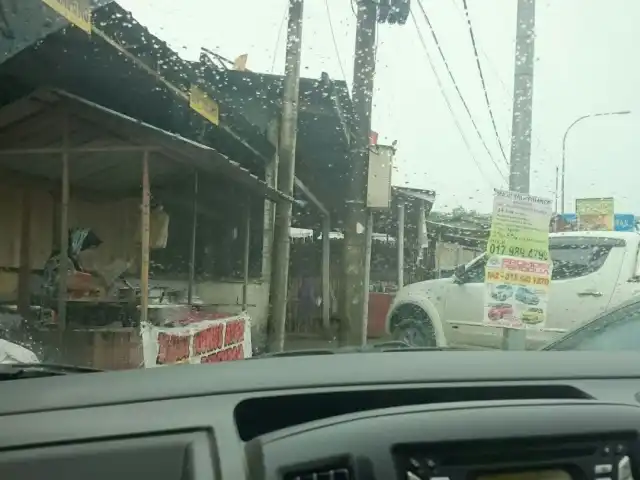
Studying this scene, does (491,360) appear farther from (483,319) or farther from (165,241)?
(165,241)

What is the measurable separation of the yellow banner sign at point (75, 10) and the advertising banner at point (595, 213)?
5.02m

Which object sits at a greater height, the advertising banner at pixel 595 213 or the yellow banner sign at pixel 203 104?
the yellow banner sign at pixel 203 104

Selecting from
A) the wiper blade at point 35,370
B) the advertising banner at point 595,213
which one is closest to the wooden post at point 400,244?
the advertising banner at point 595,213

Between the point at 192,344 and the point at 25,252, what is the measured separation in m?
4.00

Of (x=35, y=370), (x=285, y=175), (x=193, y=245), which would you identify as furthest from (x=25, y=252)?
(x=35, y=370)

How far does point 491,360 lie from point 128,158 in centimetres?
557

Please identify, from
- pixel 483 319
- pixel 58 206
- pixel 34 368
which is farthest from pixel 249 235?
pixel 34 368

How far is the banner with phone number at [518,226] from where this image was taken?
6.23 metres

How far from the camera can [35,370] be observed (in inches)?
83.4

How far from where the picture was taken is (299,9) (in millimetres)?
5953

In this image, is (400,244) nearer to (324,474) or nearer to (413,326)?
(413,326)

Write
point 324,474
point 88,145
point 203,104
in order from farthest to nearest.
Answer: point 203,104 → point 88,145 → point 324,474

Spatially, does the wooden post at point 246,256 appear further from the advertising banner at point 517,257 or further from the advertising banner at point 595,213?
the advertising banner at point 595,213

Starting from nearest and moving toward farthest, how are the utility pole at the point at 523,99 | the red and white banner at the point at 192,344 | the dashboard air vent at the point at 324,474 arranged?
the dashboard air vent at the point at 324,474 < the red and white banner at the point at 192,344 < the utility pole at the point at 523,99
